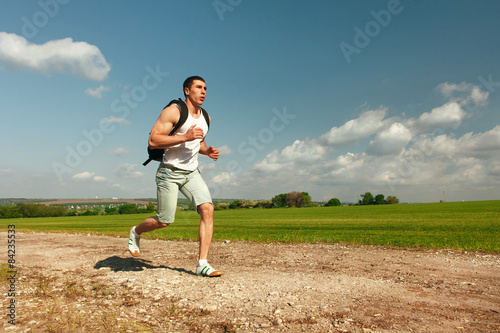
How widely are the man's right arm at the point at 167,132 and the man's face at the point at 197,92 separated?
34 cm

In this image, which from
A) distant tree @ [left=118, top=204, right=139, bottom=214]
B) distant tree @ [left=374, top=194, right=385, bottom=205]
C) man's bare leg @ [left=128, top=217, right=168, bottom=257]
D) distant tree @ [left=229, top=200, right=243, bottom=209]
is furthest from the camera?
distant tree @ [left=374, top=194, right=385, bottom=205]

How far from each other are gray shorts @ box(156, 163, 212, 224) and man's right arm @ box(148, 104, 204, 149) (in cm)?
48

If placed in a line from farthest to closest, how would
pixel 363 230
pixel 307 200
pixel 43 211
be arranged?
pixel 307 200 → pixel 43 211 → pixel 363 230

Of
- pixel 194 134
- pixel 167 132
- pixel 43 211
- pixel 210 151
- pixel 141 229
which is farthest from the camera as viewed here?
pixel 43 211

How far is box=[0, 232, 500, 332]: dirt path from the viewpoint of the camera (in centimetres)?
260

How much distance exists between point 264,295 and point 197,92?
2985mm

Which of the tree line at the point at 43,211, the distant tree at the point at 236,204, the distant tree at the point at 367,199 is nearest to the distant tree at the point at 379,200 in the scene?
the distant tree at the point at 367,199

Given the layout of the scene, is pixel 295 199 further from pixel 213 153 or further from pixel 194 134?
pixel 194 134

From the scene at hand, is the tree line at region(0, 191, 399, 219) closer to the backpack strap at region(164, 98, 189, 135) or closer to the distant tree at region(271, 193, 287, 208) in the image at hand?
the distant tree at region(271, 193, 287, 208)

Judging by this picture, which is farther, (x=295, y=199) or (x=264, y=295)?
(x=295, y=199)

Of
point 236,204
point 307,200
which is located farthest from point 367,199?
point 236,204

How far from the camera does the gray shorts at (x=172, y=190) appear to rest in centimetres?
434

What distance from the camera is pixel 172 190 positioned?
4352 mm

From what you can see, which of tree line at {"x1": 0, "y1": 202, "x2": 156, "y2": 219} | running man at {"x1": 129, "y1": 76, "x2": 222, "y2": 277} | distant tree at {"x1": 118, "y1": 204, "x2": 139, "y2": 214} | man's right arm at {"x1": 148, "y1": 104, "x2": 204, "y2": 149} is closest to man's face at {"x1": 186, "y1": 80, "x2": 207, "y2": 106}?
running man at {"x1": 129, "y1": 76, "x2": 222, "y2": 277}
